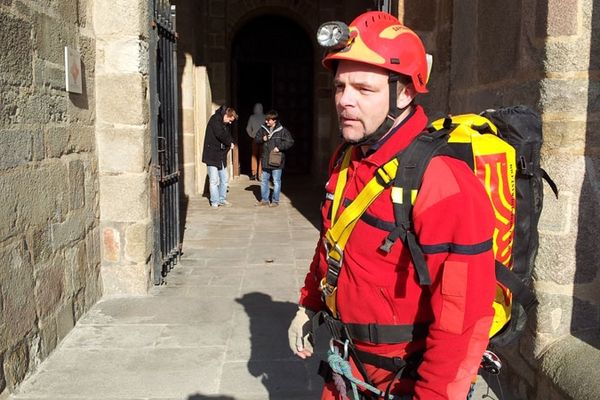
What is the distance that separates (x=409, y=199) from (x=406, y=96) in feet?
1.13

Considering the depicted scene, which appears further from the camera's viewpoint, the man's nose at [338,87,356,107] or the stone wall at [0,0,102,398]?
the stone wall at [0,0,102,398]

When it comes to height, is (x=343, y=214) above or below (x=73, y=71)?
below

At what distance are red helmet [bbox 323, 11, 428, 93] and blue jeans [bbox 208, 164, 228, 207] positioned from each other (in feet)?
24.8

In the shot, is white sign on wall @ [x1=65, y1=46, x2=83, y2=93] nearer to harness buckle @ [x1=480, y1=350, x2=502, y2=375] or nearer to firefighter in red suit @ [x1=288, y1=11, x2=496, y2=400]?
firefighter in red suit @ [x1=288, y1=11, x2=496, y2=400]

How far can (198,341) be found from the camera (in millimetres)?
3818

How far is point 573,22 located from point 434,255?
1.72 metres

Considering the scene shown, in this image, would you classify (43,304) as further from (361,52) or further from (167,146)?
(361,52)

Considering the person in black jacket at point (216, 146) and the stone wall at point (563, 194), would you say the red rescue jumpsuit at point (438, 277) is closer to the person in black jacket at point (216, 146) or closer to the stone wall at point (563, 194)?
the stone wall at point (563, 194)

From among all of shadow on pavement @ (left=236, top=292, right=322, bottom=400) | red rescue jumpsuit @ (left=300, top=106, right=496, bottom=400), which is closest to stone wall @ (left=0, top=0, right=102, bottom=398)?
shadow on pavement @ (left=236, top=292, right=322, bottom=400)

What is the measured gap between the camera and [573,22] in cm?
262

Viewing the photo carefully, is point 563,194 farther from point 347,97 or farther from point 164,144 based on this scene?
point 164,144

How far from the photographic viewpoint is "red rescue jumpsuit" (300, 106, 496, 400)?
57.5 inches

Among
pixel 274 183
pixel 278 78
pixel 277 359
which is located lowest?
pixel 277 359

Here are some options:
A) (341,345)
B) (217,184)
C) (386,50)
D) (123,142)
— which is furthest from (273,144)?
(386,50)
